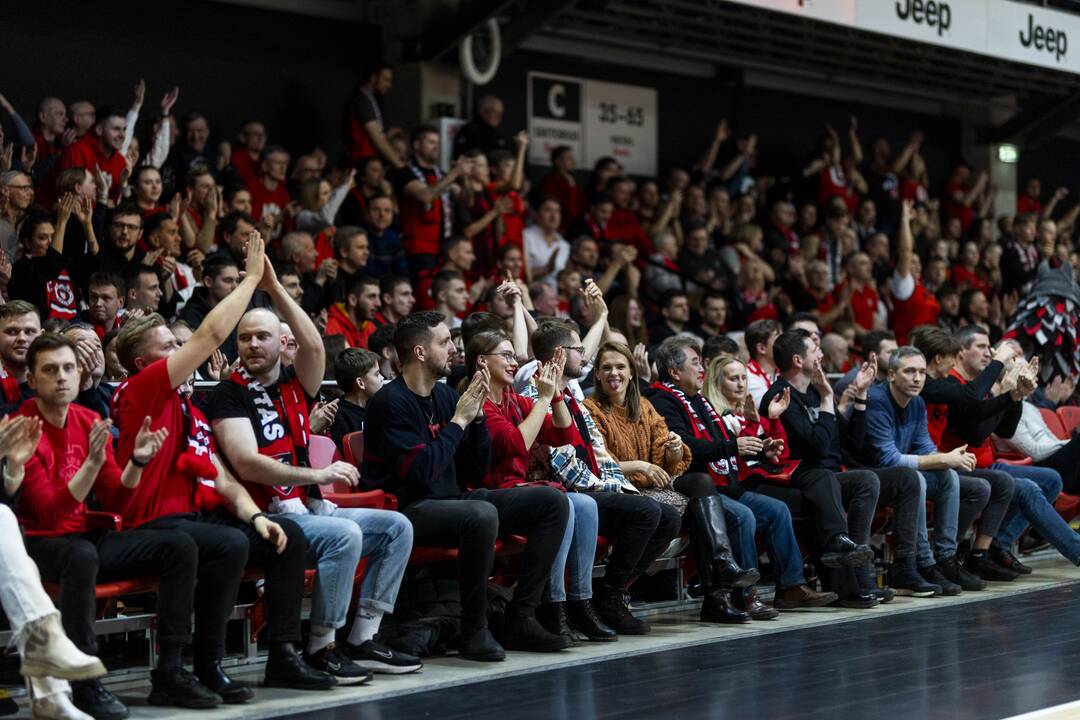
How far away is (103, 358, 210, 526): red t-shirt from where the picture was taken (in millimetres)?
5199

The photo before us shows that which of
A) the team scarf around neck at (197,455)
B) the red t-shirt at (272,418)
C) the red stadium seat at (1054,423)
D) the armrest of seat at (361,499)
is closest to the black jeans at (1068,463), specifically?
the red stadium seat at (1054,423)

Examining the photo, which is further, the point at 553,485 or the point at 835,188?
the point at 835,188

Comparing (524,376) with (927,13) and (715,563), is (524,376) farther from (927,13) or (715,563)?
(927,13)

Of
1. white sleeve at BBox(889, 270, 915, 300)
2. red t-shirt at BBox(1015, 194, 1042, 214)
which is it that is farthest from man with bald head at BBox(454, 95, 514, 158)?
red t-shirt at BBox(1015, 194, 1042, 214)

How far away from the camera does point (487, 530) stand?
5.84 metres

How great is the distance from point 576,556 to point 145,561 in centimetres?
203

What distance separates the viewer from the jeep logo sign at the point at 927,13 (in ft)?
38.7

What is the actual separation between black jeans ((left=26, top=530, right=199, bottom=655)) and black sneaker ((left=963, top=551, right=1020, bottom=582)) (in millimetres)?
4919

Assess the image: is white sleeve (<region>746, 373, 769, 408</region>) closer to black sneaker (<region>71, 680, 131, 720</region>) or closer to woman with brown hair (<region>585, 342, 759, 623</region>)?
woman with brown hair (<region>585, 342, 759, 623</region>)

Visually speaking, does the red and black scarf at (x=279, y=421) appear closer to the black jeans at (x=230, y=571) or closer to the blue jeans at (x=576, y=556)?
the black jeans at (x=230, y=571)

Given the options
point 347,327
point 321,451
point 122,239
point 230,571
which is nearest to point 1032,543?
point 347,327

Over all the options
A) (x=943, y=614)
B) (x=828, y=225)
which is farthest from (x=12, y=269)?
(x=828, y=225)

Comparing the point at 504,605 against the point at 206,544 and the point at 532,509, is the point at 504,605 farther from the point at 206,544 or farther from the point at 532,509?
the point at 206,544

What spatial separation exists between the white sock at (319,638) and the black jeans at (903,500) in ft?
11.1
